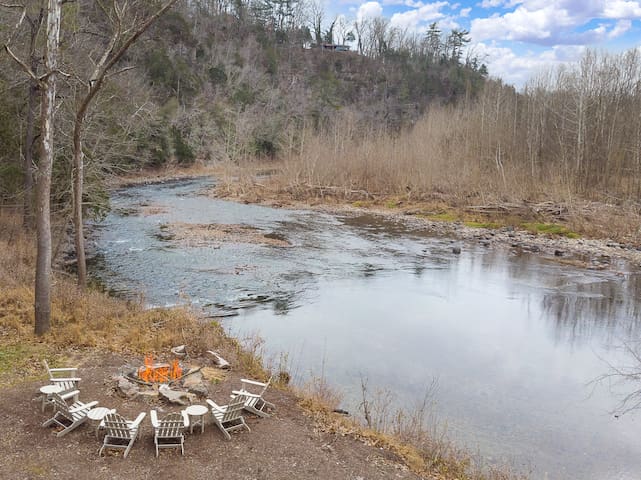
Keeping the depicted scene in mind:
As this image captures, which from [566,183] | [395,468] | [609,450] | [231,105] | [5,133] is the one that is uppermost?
[231,105]

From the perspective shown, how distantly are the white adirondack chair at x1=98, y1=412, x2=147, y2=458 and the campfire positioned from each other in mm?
1868

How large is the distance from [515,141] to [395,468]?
39.6 meters

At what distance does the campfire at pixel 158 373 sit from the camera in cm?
881

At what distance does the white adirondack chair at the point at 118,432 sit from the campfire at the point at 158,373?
1.87m

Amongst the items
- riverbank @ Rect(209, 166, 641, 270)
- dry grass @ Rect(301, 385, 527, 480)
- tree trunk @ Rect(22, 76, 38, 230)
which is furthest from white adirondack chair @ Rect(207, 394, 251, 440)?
riverbank @ Rect(209, 166, 641, 270)

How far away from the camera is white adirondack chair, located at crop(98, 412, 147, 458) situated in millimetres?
6727

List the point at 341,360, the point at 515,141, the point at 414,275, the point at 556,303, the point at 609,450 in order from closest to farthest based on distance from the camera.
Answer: the point at 609,450, the point at 341,360, the point at 556,303, the point at 414,275, the point at 515,141

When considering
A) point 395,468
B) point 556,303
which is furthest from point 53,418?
point 556,303

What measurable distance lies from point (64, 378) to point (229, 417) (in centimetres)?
287

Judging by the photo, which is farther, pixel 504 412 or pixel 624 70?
pixel 624 70

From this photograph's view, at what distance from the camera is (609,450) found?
30.3 feet

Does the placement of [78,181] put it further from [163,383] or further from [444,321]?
[444,321]

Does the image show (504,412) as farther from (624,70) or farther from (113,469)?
(624,70)

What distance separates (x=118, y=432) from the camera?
22.2 feet
